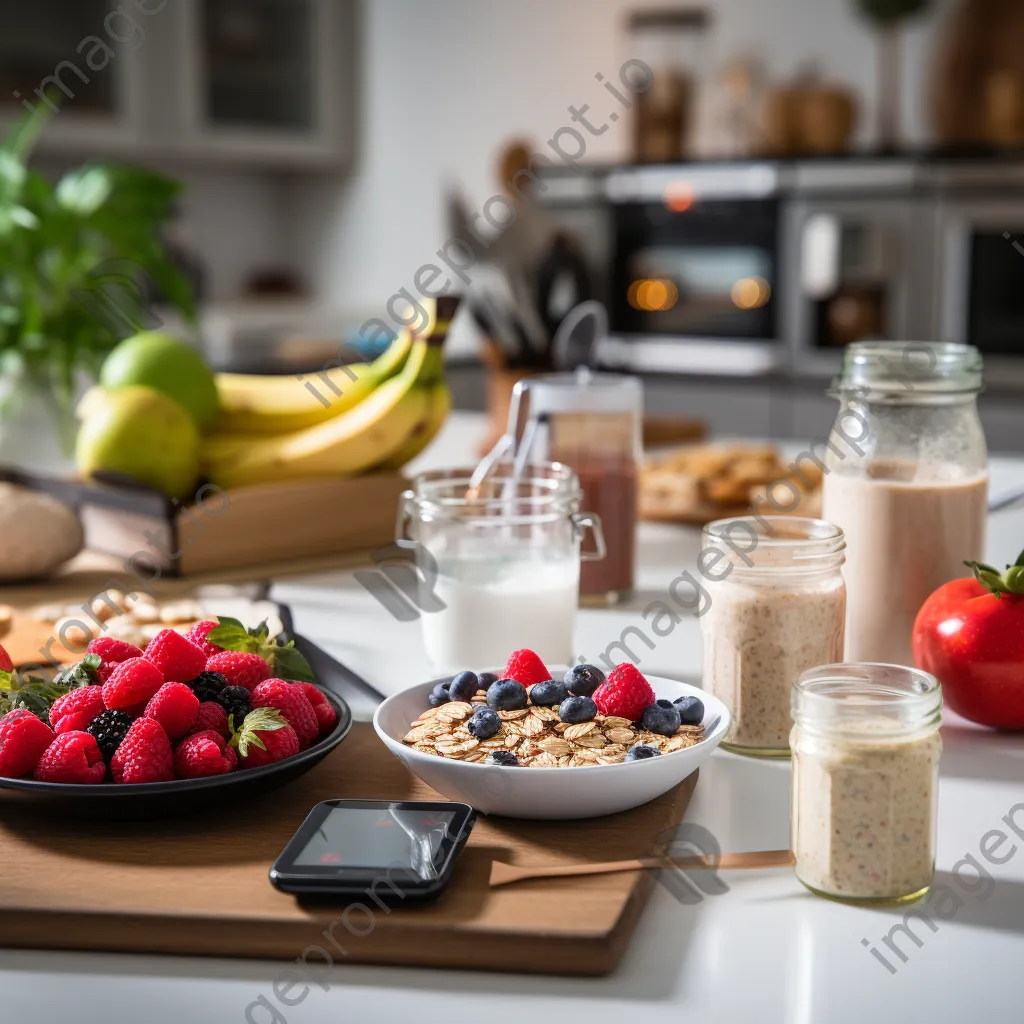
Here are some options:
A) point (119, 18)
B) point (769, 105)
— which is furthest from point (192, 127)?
point (769, 105)

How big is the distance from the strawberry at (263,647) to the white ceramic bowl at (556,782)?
0.47 feet

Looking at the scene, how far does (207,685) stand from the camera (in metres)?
0.80

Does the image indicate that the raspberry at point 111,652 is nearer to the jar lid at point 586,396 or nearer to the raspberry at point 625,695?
the raspberry at point 625,695

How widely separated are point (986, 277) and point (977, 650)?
2590 mm

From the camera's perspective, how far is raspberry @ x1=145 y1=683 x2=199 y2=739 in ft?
2.48

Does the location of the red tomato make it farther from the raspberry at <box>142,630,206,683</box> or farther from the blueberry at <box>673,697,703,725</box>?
the raspberry at <box>142,630,206,683</box>

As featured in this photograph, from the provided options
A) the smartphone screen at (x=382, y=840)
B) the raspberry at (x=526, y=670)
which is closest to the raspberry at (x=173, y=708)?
the smartphone screen at (x=382, y=840)

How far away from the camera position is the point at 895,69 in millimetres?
3799

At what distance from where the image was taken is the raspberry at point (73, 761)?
0.74 meters

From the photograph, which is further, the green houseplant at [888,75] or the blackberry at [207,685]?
the green houseplant at [888,75]

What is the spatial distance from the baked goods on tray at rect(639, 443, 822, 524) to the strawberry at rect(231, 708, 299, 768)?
874 mm

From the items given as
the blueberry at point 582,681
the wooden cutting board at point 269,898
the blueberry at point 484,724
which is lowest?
the wooden cutting board at point 269,898

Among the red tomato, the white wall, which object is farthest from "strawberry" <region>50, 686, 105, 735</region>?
the white wall

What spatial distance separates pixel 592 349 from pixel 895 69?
2.75m
